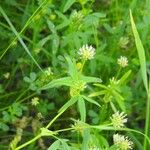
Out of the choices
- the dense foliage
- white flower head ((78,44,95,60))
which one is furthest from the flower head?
white flower head ((78,44,95,60))

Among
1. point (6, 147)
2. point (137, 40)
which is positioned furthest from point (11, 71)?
point (137, 40)

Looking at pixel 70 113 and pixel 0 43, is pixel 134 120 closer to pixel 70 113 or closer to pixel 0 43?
pixel 70 113

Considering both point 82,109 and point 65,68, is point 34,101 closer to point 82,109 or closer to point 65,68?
point 65,68

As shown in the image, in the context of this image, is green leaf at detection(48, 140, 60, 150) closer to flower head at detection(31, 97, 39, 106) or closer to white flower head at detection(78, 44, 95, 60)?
white flower head at detection(78, 44, 95, 60)

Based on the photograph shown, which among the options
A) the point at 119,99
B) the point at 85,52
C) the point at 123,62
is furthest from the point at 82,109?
the point at 123,62

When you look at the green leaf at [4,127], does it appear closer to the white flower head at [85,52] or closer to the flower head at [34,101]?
the flower head at [34,101]

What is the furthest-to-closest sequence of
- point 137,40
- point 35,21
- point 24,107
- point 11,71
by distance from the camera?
point 11,71 < point 35,21 < point 24,107 < point 137,40

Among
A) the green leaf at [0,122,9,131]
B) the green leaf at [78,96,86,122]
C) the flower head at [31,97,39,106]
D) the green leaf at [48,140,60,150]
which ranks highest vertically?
the flower head at [31,97,39,106]

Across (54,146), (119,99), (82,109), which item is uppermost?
(119,99)

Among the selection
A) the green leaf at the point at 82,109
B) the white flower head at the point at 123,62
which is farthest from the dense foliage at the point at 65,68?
the green leaf at the point at 82,109

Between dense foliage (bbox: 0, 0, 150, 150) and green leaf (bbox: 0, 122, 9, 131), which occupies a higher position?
dense foliage (bbox: 0, 0, 150, 150)

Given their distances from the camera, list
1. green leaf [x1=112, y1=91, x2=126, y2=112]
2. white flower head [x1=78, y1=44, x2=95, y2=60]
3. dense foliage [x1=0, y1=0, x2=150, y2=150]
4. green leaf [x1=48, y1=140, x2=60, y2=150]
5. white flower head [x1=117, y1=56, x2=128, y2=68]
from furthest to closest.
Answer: white flower head [x1=117, y1=56, x2=128, y2=68]
dense foliage [x1=0, y1=0, x2=150, y2=150]
white flower head [x1=78, y1=44, x2=95, y2=60]
green leaf [x1=112, y1=91, x2=126, y2=112]
green leaf [x1=48, y1=140, x2=60, y2=150]
